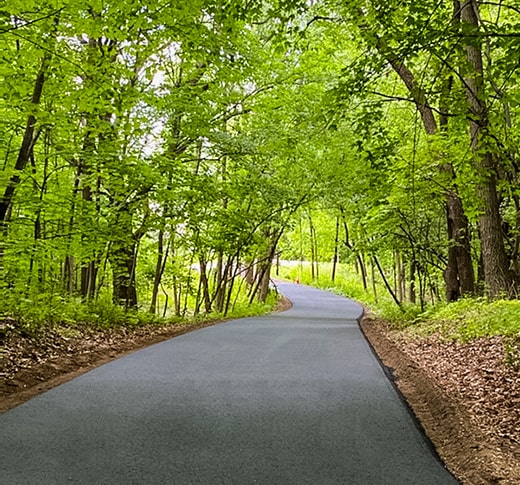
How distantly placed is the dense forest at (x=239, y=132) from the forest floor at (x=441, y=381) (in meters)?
1.19

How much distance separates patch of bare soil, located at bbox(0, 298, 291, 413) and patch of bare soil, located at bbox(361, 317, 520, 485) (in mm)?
3845

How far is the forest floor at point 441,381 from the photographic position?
3920mm

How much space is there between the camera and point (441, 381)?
6410 mm

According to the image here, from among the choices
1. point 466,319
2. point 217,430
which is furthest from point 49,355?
point 466,319

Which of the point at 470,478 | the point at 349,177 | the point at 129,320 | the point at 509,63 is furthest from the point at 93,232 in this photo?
the point at 349,177

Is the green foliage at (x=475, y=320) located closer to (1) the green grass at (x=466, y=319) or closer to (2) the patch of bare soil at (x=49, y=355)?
(1) the green grass at (x=466, y=319)

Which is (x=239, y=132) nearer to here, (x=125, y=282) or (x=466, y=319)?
(x=125, y=282)

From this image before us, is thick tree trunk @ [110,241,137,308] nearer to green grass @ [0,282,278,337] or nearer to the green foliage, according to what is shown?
green grass @ [0,282,278,337]

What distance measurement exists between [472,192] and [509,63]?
5893 millimetres

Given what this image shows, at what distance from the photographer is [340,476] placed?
3402mm

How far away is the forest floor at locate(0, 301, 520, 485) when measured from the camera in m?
3.92

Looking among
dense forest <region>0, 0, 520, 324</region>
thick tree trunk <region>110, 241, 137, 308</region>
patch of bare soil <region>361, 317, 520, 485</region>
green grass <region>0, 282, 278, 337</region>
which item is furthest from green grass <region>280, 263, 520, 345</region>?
thick tree trunk <region>110, 241, 137, 308</region>

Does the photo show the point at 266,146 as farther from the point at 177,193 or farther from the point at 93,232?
the point at 93,232

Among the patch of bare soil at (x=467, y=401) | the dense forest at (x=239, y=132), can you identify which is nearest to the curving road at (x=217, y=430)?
the patch of bare soil at (x=467, y=401)
